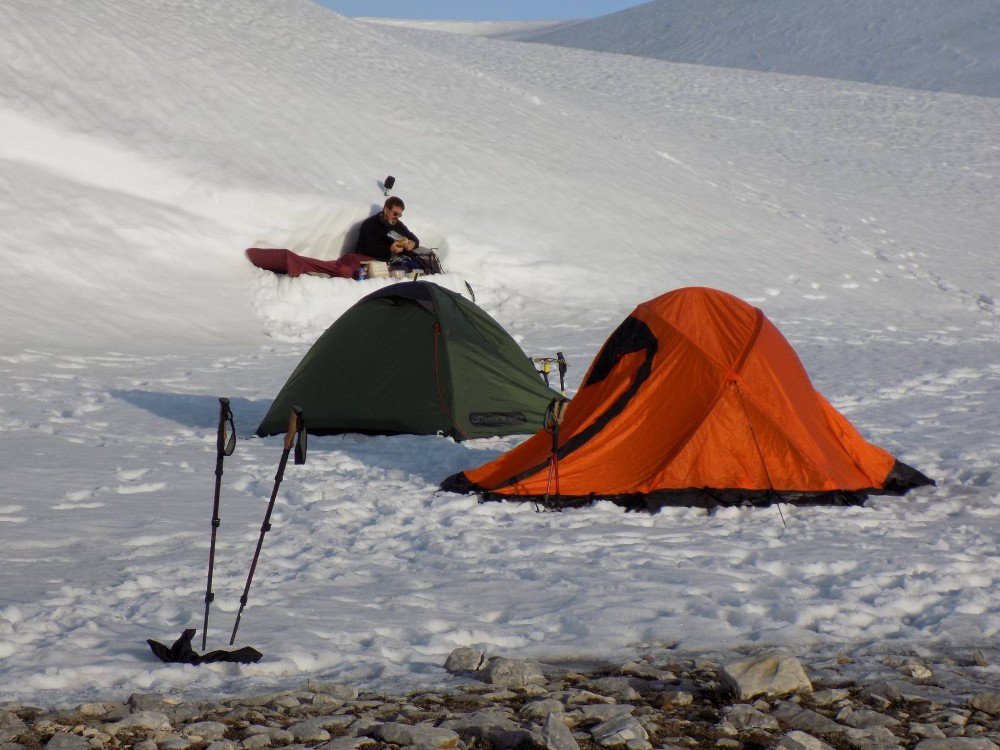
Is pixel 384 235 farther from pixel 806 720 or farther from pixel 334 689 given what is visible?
pixel 806 720

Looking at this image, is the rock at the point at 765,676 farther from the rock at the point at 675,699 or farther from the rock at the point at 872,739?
the rock at the point at 872,739

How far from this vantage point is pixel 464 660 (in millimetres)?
4090

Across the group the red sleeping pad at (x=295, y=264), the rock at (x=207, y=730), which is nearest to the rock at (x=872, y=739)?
the rock at (x=207, y=730)

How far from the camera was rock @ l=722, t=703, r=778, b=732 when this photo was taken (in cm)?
351

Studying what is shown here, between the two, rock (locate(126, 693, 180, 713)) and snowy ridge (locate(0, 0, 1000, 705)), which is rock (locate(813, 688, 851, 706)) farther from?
rock (locate(126, 693, 180, 713))

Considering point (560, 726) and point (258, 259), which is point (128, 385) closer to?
point (258, 259)

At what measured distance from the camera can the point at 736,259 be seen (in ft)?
55.9

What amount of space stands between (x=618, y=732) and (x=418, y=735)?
57 cm

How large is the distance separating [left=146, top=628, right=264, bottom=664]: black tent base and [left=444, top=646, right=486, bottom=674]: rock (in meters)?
0.65

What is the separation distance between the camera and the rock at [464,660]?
4.08m

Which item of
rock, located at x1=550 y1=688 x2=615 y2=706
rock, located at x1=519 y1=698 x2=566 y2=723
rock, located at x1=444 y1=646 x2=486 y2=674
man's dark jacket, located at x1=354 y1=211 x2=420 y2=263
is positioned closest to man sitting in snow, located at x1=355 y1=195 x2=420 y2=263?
man's dark jacket, located at x1=354 y1=211 x2=420 y2=263

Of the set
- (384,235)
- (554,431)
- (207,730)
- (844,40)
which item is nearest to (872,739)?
(207,730)

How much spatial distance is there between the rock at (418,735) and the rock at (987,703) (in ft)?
5.33

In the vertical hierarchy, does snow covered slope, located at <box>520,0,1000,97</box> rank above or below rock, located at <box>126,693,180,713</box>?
above
